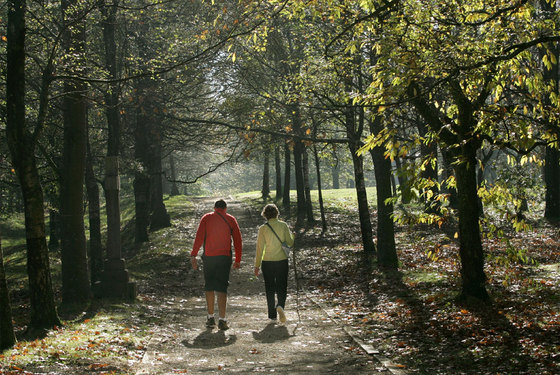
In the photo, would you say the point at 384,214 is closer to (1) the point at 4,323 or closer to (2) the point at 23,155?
(2) the point at 23,155

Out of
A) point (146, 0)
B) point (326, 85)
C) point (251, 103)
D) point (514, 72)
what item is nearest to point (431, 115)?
point (514, 72)

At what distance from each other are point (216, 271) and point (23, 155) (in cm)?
367

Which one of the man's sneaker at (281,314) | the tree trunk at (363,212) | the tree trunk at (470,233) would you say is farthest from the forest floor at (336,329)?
the tree trunk at (363,212)

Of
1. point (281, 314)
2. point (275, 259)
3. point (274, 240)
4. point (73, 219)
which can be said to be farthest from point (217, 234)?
point (73, 219)

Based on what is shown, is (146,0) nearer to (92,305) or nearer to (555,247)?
(92,305)

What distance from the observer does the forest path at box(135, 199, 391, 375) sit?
7.21 meters

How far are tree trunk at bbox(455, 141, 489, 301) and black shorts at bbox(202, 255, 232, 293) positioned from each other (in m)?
4.35

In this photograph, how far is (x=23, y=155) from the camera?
8.54 meters

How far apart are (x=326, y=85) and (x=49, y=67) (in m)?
8.97

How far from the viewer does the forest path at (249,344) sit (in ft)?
23.6

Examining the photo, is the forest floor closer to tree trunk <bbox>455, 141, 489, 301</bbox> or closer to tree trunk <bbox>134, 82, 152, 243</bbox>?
tree trunk <bbox>455, 141, 489, 301</bbox>

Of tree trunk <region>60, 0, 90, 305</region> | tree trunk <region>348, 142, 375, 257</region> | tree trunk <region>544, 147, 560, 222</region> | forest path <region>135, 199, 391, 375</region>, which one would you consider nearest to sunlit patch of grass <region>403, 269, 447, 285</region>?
forest path <region>135, 199, 391, 375</region>

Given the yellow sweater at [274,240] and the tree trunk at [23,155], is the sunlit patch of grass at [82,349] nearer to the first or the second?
the tree trunk at [23,155]

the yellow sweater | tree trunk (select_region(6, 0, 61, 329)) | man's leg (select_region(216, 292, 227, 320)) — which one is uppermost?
tree trunk (select_region(6, 0, 61, 329))
